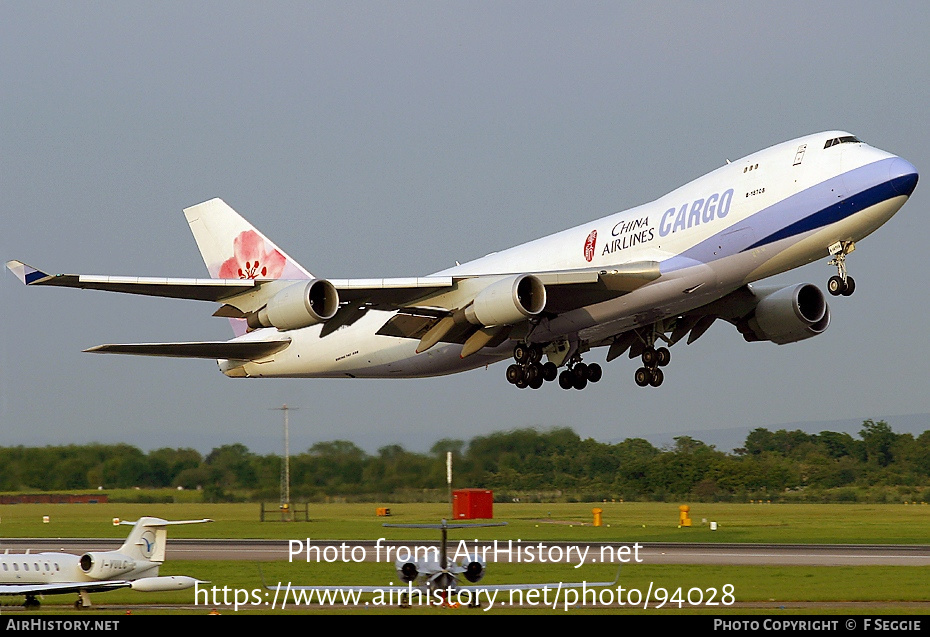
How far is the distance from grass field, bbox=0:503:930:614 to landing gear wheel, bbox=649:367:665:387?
530cm

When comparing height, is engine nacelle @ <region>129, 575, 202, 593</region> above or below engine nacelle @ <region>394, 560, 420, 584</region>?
below

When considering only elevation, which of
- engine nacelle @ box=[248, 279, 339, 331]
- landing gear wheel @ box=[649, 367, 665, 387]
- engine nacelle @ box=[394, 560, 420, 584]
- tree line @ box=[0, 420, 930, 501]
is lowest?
engine nacelle @ box=[394, 560, 420, 584]

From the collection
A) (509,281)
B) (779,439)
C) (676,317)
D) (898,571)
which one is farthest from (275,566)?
(779,439)

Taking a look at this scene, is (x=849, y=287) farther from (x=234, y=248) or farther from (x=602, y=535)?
(x=234, y=248)

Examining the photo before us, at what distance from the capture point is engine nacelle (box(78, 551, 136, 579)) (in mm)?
25406

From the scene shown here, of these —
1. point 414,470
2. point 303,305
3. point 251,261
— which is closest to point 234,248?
point 251,261

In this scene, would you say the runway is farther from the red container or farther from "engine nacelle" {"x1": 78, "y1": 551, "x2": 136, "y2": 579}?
"engine nacelle" {"x1": 78, "y1": 551, "x2": 136, "y2": 579}

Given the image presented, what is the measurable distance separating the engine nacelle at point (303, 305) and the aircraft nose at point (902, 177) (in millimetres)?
12771

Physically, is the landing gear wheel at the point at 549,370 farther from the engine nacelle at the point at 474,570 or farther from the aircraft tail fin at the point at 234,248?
the engine nacelle at the point at 474,570

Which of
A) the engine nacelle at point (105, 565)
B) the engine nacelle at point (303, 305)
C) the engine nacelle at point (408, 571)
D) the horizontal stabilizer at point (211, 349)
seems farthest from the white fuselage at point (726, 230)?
the engine nacelle at point (105, 565)

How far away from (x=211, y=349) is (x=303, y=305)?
10.2 m

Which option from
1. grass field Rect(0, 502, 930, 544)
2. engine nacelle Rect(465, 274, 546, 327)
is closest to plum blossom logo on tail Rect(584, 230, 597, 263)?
engine nacelle Rect(465, 274, 546, 327)

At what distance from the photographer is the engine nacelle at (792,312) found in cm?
3297
